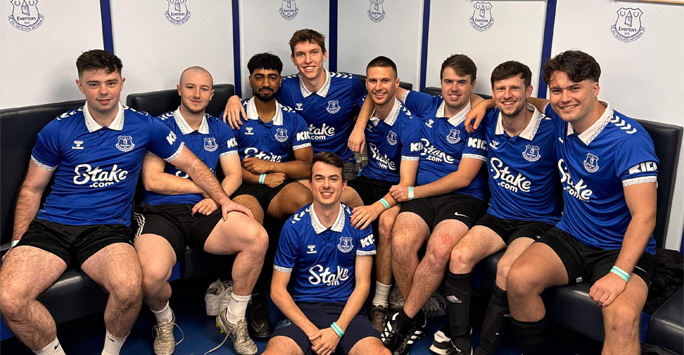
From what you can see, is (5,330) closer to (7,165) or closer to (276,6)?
(7,165)

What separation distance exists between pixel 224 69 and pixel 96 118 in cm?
130

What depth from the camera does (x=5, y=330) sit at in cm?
242

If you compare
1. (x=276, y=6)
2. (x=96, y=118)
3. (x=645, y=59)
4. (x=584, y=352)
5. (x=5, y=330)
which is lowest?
(x=584, y=352)

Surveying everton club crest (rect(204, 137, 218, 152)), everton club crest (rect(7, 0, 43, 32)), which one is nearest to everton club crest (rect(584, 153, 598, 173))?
everton club crest (rect(204, 137, 218, 152))

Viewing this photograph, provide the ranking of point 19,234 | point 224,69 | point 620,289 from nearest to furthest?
point 620,289 < point 19,234 < point 224,69

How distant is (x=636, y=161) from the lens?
2.43m

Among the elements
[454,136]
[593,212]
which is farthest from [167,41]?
[593,212]

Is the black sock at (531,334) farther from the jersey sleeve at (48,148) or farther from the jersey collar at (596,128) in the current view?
the jersey sleeve at (48,148)

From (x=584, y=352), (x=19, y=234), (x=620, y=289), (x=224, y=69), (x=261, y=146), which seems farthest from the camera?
(x=224, y=69)

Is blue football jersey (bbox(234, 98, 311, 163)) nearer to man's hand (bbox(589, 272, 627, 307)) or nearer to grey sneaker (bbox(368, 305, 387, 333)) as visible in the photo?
grey sneaker (bbox(368, 305, 387, 333))

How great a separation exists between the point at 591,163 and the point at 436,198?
0.84 m

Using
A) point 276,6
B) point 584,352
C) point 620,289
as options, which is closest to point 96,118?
point 276,6

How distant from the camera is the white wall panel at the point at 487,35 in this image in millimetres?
3387

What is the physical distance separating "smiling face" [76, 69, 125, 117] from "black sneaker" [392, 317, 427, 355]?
68.7 inches
